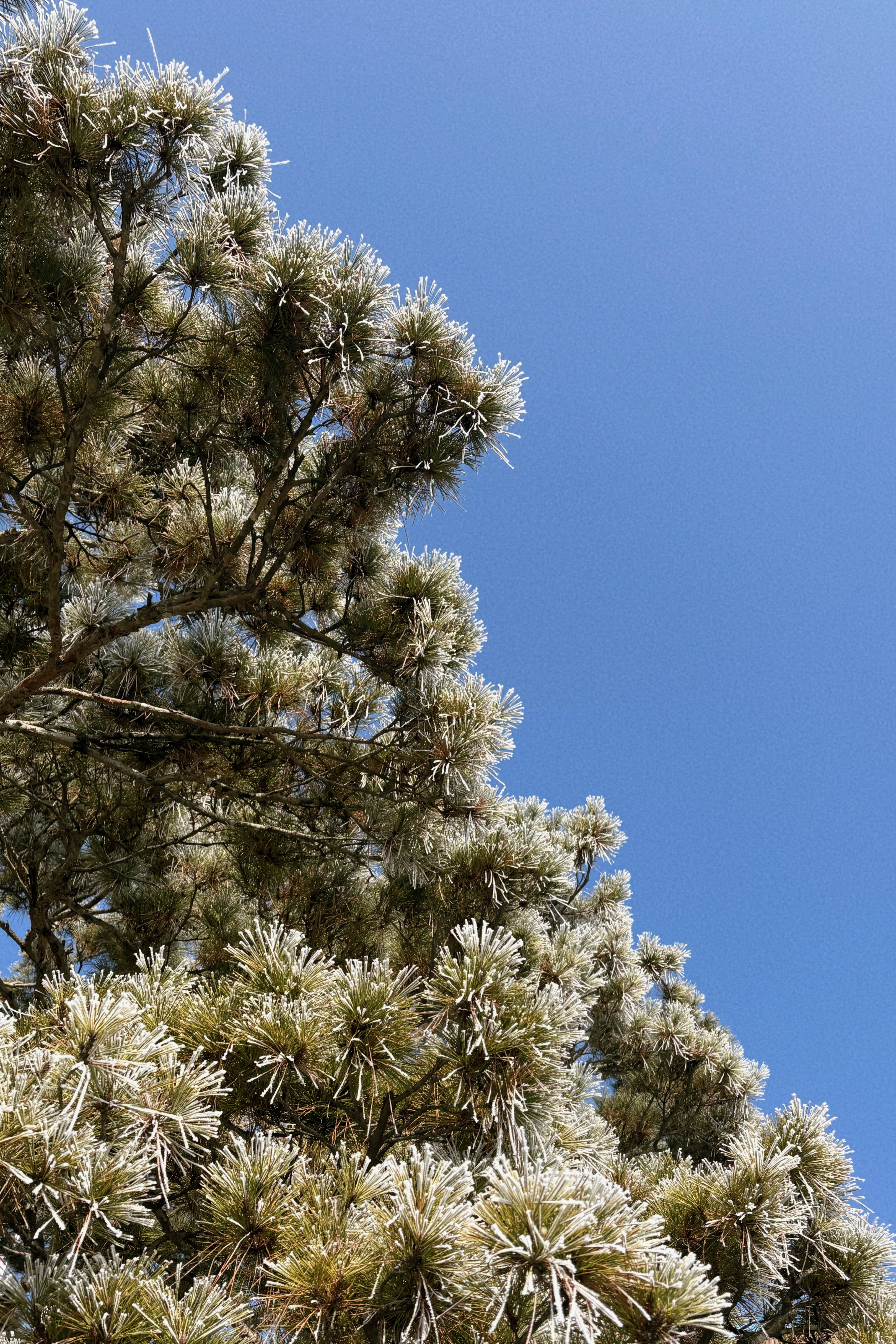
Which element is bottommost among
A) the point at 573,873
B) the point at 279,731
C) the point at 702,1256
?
the point at 702,1256

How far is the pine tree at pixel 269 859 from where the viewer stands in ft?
3.76

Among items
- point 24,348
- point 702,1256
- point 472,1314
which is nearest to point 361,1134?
point 472,1314

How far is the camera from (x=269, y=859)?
3246mm

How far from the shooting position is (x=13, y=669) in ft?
10.0

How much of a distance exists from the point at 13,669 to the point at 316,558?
127 centimetres

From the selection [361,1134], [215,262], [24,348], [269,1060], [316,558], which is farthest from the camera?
[316,558]

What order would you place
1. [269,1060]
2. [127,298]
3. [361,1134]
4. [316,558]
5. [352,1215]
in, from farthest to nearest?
[316,558], [127,298], [361,1134], [269,1060], [352,1215]

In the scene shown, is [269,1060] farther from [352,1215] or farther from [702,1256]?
[702,1256]

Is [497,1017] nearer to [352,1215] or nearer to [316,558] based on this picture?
[352,1215]

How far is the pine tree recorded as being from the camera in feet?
3.76

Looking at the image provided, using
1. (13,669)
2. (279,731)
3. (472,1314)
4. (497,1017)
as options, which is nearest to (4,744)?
(13,669)

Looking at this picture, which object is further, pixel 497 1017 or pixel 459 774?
pixel 459 774

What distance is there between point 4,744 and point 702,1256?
3.06 metres

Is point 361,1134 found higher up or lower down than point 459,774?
lower down
